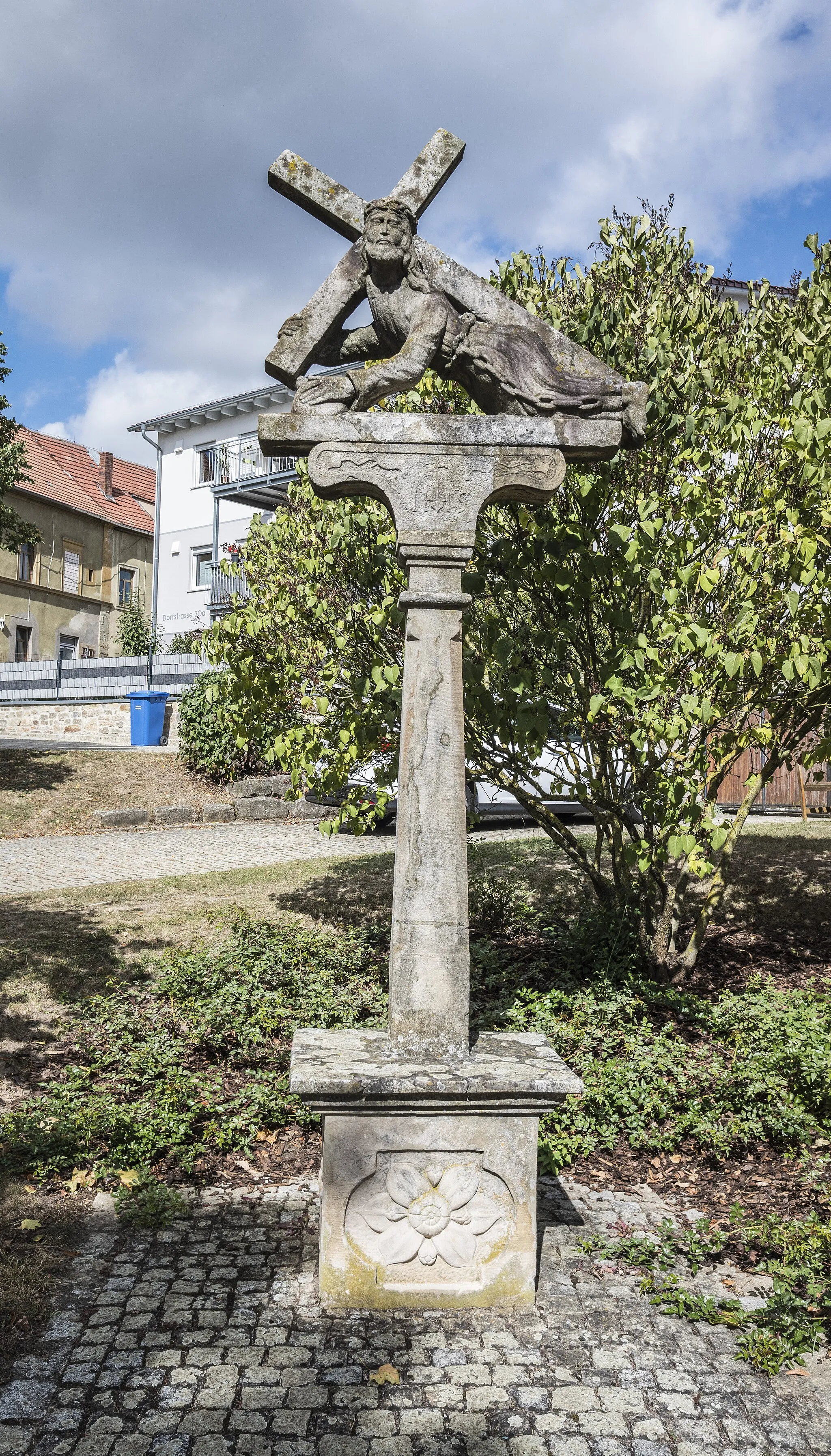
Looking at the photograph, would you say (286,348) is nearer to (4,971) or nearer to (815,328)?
(815,328)

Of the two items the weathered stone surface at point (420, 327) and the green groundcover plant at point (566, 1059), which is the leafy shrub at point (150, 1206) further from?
the weathered stone surface at point (420, 327)

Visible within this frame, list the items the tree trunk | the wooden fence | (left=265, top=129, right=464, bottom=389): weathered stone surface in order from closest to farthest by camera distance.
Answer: (left=265, top=129, right=464, bottom=389): weathered stone surface → the tree trunk → the wooden fence

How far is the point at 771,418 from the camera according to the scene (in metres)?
5.53

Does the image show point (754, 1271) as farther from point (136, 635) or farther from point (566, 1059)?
point (136, 635)

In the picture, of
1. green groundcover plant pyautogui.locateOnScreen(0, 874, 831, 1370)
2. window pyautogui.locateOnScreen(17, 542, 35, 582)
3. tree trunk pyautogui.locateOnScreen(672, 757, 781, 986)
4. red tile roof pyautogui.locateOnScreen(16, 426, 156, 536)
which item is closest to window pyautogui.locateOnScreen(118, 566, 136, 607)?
red tile roof pyautogui.locateOnScreen(16, 426, 156, 536)

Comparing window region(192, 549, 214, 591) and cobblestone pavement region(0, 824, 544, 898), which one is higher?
window region(192, 549, 214, 591)

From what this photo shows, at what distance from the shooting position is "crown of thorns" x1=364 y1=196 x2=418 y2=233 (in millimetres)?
3775

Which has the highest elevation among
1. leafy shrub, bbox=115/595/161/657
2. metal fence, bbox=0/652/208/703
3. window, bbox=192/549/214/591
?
window, bbox=192/549/214/591

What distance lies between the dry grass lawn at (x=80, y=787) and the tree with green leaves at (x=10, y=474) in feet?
11.8

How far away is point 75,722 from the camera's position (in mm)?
23234

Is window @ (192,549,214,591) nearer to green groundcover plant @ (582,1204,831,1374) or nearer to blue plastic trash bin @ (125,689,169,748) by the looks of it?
blue plastic trash bin @ (125,689,169,748)

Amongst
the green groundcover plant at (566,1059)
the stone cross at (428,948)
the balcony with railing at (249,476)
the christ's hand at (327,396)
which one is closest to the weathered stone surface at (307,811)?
the green groundcover plant at (566,1059)

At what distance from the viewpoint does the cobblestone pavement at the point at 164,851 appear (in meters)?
10.4

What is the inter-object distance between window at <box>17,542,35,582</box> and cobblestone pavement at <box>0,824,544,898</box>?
79.5ft
